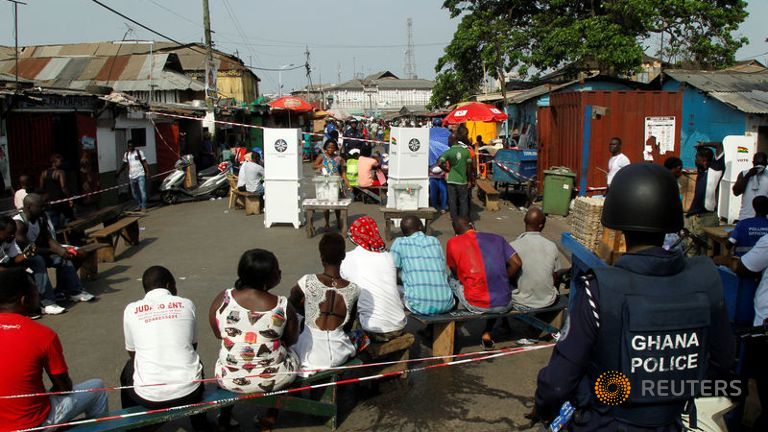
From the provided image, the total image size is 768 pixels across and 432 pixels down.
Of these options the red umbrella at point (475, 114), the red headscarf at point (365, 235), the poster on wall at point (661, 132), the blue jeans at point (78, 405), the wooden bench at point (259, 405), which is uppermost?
the red umbrella at point (475, 114)

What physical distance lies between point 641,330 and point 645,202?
47 cm

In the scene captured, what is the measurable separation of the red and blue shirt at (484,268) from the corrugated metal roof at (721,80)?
13071mm

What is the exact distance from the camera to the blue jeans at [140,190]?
1501 centimetres

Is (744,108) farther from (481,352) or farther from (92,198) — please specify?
(92,198)

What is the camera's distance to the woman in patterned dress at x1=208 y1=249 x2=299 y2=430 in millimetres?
4113

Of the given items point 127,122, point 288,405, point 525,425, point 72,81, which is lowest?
point 525,425

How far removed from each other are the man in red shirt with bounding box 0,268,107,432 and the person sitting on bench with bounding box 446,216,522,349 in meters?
3.30

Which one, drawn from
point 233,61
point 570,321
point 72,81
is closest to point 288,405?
point 570,321

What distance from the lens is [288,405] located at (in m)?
4.32

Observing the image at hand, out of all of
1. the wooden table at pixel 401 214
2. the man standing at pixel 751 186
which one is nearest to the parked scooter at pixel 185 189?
the wooden table at pixel 401 214

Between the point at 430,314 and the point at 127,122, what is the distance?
13757 millimetres

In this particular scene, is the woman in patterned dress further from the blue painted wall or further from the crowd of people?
the blue painted wall

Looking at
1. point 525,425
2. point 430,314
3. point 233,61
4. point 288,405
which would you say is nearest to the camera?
point 288,405

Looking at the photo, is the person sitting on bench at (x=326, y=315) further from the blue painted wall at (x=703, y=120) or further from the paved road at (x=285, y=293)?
the blue painted wall at (x=703, y=120)
